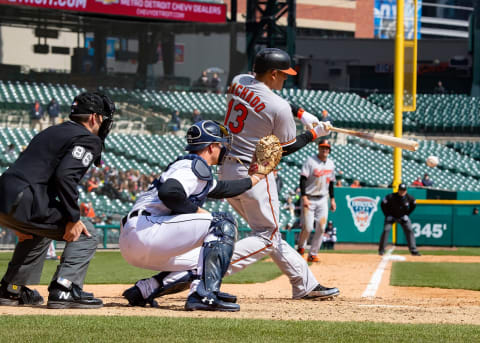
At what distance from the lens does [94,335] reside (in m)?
4.10

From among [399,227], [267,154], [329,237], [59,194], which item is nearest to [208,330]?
[59,194]

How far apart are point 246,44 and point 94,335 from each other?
27471 millimetres

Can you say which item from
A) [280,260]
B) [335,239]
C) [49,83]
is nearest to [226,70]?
[49,83]

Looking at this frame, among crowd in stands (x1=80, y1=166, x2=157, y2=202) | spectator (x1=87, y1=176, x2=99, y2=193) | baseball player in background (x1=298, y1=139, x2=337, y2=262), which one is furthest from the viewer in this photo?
crowd in stands (x1=80, y1=166, x2=157, y2=202)

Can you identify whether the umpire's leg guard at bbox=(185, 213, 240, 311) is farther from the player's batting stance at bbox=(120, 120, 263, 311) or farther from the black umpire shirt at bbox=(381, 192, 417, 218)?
the black umpire shirt at bbox=(381, 192, 417, 218)

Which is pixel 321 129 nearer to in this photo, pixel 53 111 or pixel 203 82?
pixel 53 111

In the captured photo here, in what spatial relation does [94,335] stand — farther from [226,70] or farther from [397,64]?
[226,70]

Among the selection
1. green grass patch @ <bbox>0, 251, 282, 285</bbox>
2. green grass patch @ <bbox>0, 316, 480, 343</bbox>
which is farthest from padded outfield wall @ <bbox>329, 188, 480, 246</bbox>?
green grass patch @ <bbox>0, 316, 480, 343</bbox>

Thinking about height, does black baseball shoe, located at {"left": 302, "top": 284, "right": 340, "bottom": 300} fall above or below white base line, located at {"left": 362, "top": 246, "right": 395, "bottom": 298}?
above

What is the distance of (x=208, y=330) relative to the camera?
4270mm

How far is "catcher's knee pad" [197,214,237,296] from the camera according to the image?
16.6 ft

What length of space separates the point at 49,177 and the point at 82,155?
264 millimetres

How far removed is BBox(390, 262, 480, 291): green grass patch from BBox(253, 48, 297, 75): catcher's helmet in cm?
366

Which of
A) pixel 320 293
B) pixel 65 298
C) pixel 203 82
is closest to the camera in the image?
pixel 65 298
